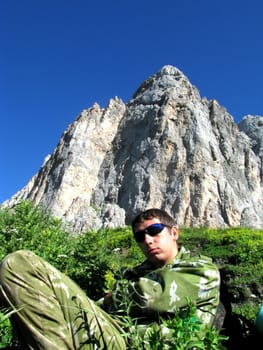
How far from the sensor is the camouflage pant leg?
85.0 inches

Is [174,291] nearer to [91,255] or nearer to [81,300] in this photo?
[81,300]

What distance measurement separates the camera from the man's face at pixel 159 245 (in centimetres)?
267

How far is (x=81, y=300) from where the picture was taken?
2.25 metres

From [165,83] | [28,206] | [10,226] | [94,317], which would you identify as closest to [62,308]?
[94,317]

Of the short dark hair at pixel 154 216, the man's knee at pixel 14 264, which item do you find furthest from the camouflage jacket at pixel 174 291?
the man's knee at pixel 14 264

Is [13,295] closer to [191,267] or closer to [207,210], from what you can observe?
[191,267]

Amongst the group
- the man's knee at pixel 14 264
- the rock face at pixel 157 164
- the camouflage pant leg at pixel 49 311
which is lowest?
the camouflage pant leg at pixel 49 311

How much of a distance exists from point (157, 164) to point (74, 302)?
3583cm

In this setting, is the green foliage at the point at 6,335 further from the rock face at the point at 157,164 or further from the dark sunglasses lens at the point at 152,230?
the rock face at the point at 157,164

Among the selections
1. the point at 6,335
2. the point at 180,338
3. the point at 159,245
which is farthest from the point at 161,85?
the point at 180,338

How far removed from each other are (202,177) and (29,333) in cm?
3502

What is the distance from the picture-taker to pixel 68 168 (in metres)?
40.2

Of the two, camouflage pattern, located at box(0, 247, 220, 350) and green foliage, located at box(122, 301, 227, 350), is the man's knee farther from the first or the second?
green foliage, located at box(122, 301, 227, 350)

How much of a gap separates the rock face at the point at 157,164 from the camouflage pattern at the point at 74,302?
30351mm
